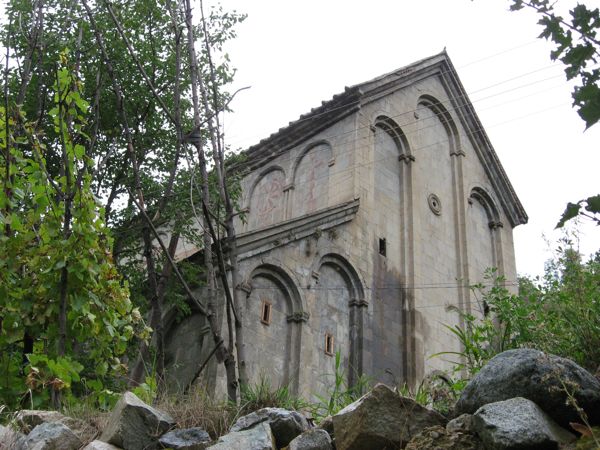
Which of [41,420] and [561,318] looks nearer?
[41,420]

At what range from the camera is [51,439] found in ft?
19.7

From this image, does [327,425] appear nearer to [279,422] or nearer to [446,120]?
[279,422]

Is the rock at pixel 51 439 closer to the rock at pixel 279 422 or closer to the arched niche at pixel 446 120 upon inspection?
the rock at pixel 279 422

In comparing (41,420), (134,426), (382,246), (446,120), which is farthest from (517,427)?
(446,120)

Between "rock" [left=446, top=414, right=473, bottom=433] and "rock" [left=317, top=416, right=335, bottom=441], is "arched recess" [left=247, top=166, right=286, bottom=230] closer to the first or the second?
"rock" [left=317, top=416, right=335, bottom=441]

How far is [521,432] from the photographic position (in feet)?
14.9

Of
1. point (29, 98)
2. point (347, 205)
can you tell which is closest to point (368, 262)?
Answer: point (347, 205)

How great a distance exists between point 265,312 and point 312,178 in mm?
6446

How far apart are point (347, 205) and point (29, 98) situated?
7.34 metres

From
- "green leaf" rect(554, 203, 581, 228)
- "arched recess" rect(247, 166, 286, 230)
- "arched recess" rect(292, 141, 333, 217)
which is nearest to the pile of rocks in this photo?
"green leaf" rect(554, 203, 581, 228)

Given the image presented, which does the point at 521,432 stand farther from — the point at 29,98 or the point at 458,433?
the point at 29,98

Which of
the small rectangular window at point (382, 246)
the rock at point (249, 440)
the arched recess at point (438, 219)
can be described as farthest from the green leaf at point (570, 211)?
the small rectangular window at point (382, 246)

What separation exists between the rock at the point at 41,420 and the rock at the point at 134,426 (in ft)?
1.41

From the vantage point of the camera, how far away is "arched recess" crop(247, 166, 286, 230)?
2220 cm
